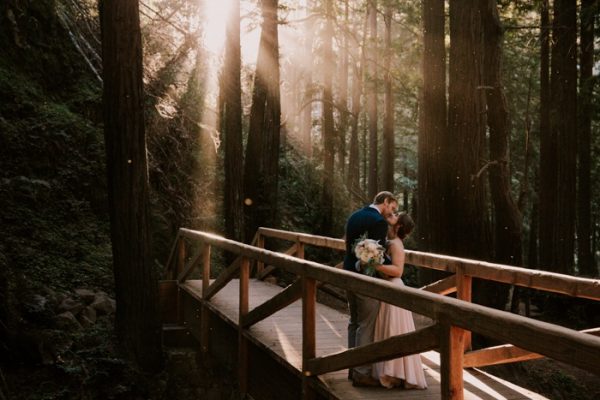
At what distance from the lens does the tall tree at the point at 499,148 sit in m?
11.9

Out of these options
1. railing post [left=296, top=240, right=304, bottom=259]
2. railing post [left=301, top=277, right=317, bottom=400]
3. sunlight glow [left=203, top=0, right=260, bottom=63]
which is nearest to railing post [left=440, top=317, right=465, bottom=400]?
railing post [left=301, top=277, right=317, bottom=400]

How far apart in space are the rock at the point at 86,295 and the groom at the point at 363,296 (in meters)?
5.94

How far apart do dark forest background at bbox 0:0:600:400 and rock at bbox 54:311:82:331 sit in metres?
0.03

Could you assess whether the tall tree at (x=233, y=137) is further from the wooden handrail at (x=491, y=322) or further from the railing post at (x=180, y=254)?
Answer: the wooden handrail at (x=491, y=322)

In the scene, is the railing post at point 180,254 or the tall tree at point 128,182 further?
the railing post at point 180,254

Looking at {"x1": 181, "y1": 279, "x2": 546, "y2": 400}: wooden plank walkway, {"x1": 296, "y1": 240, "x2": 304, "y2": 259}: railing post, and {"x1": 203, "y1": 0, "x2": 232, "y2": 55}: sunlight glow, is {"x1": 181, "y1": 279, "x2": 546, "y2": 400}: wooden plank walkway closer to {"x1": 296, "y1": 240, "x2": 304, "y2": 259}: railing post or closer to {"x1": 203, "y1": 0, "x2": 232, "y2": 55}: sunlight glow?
{"x1": 296, "y1": 240, "x2": 304, "y2": 259}: railing post

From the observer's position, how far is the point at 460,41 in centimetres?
1041

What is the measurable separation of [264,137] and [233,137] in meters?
1.61

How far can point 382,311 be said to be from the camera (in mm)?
5328

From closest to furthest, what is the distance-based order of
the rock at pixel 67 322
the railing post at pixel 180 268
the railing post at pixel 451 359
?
the railing post at pixel 451 359
the rock at pixel 67 322
the railing post at pixel 180 268

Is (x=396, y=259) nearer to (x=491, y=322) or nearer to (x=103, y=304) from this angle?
(x=491, y=322)

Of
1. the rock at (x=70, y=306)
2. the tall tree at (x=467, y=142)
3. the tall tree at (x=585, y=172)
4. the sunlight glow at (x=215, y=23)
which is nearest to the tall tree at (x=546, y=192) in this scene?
the tall tree at (x=585, y=172)

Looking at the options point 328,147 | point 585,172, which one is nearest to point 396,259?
point 328,147

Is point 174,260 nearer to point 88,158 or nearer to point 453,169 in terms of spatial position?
point 88,158
